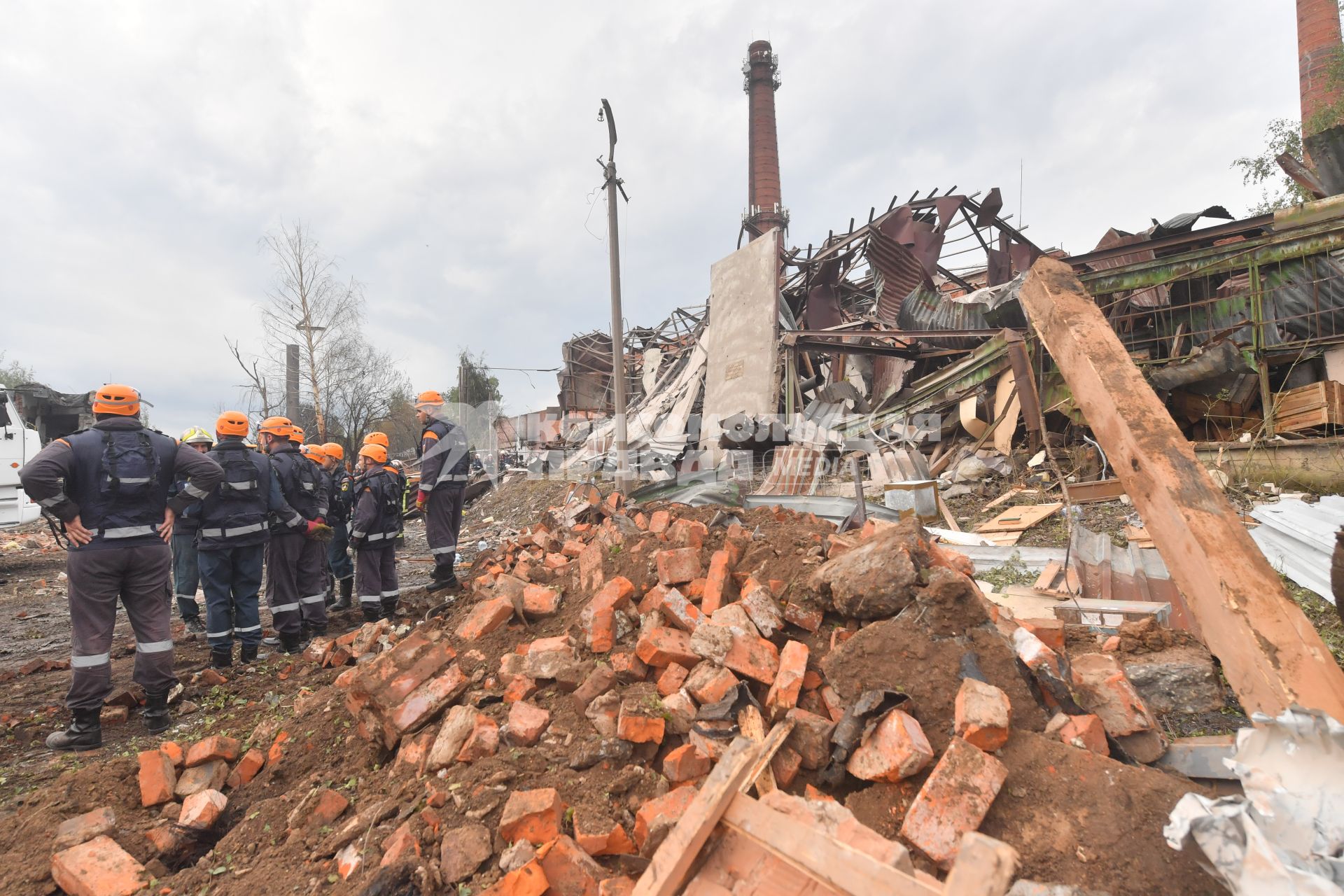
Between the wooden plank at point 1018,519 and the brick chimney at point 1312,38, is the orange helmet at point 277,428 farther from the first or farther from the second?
the brick chimney at point 1312,38

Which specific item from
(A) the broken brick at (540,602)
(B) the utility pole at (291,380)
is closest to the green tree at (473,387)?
(B) the utility pole at (291,380)

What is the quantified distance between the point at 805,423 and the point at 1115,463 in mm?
8813

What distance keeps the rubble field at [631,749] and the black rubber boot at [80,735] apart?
0.09 m

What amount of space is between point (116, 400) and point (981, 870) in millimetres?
5050

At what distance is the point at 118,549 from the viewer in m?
3.74

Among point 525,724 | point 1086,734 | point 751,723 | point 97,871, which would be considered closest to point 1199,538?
point 1086,734

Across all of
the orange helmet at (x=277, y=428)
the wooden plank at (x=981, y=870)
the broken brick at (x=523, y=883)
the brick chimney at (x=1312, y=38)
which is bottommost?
the broken brick at (x=523, y=883)

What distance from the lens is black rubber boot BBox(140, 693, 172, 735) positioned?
12.5ft

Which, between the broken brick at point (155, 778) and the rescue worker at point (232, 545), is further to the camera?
the rescue worker at point (232, 545)

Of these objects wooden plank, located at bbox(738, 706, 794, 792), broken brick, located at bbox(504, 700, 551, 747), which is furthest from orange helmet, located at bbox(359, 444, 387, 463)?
wooden plank, located at bbox(738, 706, 794, 792)

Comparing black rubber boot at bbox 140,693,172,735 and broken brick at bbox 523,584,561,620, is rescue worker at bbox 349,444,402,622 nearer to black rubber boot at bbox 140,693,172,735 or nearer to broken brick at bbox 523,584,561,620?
black rubber boot at bbox 140,693,172,735

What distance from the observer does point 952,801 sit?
1.79 m

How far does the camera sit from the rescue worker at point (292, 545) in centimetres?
521

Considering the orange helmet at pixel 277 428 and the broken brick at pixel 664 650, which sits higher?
the orange helmet at pixel 277 428
